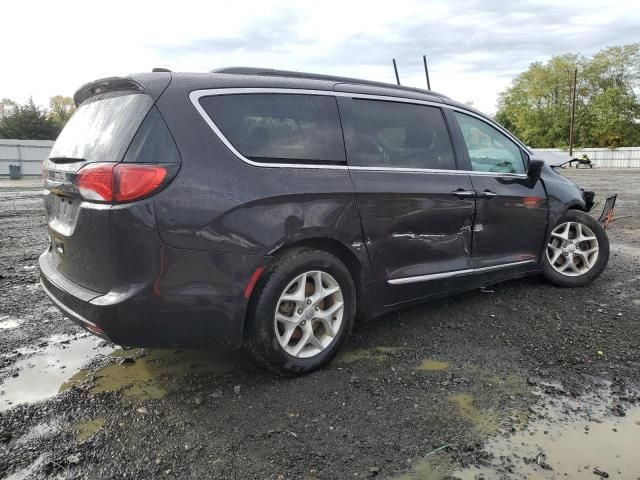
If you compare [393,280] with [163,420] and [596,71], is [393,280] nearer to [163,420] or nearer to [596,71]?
[163,420]

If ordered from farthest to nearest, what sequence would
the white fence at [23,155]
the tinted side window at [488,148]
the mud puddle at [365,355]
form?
the white fence at [23,155] < the tinted side window at [488,148] < the mud puddle at [365,355]

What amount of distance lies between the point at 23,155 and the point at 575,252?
2976cm

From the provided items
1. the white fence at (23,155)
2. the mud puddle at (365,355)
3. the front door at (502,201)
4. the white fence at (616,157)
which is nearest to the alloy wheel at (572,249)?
the front door at (502,201)

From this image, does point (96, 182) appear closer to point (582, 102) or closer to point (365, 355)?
point (365, 355)

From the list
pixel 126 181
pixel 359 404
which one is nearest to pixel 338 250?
pixel 359 404

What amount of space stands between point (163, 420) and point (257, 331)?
661mm

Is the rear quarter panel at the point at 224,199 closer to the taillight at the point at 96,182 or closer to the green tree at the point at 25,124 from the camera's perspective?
the taillight at the point at 96,182

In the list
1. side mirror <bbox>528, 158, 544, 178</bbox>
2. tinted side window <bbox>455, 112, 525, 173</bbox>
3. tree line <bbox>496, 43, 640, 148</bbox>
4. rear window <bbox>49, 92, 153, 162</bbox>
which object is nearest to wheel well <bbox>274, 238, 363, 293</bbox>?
rear window <bbox>49, 92, 153, 162</bbox>

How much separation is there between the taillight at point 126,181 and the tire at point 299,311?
2.55 feet

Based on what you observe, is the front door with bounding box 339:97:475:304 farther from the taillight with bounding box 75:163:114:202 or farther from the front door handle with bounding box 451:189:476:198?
the taillight with bounding box 75:163:114:202

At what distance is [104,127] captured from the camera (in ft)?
9.34

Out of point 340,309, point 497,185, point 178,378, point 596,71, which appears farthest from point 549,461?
point 596,71

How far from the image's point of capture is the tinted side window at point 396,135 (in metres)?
3.43

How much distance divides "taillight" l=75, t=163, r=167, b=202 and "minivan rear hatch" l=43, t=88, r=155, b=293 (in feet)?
0.04
